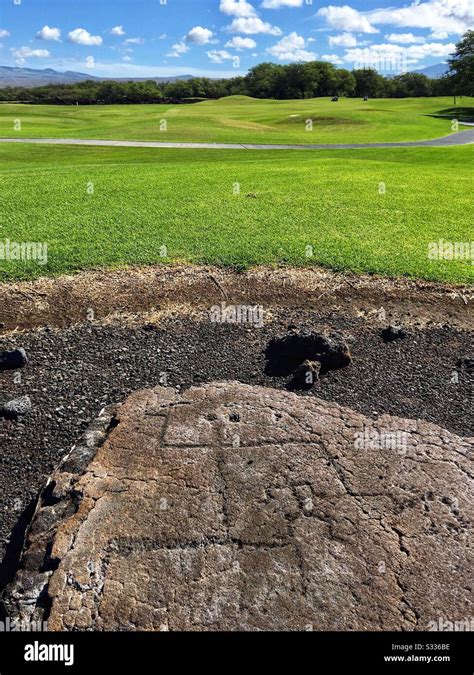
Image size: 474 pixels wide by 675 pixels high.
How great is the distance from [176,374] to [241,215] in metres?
6.45

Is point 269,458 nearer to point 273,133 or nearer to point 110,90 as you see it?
point 273,133

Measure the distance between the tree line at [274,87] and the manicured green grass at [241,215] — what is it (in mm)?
59568

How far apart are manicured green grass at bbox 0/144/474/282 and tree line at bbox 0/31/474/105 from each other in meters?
59.6

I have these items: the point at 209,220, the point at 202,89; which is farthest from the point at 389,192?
the point at 202,89

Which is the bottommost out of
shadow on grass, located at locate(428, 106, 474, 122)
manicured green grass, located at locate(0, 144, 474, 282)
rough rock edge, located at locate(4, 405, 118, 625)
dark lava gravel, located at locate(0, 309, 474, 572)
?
rough rock edge, located at locate(4, 405, 118, 625)

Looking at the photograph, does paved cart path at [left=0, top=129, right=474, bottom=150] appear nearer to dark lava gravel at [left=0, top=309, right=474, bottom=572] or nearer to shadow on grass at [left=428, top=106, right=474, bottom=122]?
dark lava gravel at [left=0, top=309, right=474, bottom=572]

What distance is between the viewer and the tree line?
236ft

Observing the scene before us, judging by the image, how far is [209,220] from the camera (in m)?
11.2

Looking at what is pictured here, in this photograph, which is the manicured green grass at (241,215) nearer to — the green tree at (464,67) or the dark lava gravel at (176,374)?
the dark lava gravel at (176,374)

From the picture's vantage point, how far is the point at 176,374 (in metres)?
6.16

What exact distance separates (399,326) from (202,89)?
88685mm

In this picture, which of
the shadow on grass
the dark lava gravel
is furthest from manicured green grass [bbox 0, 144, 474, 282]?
the shadow on grass

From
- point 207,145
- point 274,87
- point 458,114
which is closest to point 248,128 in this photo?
point 207,145

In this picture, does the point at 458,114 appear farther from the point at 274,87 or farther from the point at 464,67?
the point at 274,87
